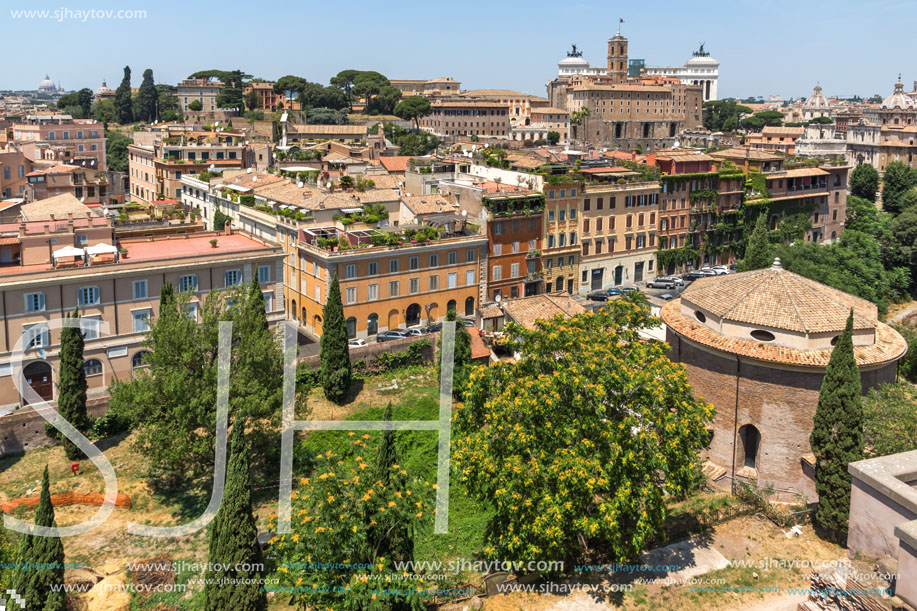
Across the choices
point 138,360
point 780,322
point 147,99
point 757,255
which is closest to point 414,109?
point 147,99

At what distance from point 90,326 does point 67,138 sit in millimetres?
65496

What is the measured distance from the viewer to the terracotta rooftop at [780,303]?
97.0 ft

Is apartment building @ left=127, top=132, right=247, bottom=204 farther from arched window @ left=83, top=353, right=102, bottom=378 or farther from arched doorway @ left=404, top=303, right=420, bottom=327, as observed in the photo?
arched window @ left=83, top=353, right=102, bottom=378

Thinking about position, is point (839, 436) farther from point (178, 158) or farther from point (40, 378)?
point (178, 158)

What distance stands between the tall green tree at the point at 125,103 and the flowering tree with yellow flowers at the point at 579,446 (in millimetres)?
140843

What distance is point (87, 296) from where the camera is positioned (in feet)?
128

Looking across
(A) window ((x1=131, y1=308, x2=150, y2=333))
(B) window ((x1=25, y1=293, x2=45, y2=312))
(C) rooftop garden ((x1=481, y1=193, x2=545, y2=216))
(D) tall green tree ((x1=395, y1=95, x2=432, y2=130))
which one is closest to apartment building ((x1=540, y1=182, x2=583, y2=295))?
(C) rooftop garden ((x1=481, y1=193, x2=545, y2=216))

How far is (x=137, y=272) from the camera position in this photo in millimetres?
40156

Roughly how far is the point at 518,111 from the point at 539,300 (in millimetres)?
121708

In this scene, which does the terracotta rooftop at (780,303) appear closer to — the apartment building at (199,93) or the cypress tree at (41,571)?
the cypress tree at (41,571)

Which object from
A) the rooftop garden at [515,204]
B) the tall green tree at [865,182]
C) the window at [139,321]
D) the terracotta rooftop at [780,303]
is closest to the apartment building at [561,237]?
the rooftop garden at [515,204]

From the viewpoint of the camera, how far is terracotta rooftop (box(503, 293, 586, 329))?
148 feet

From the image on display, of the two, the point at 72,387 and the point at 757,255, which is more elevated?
the point at 757,255

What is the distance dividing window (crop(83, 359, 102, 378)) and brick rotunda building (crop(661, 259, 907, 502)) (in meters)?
28.0
